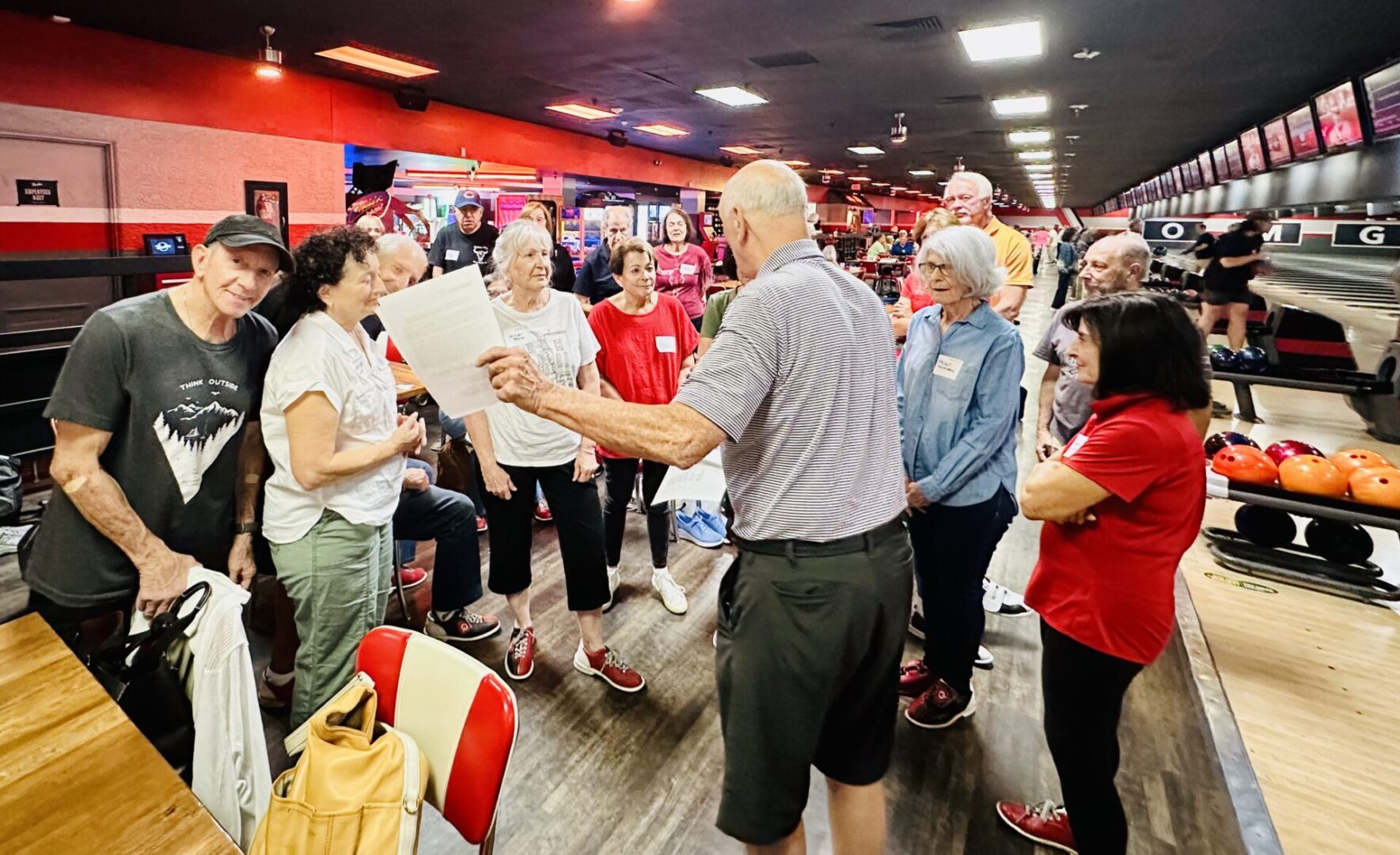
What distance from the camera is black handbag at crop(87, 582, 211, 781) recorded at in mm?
1485

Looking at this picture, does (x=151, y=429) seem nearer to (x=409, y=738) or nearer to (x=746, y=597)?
(x=409, y=738)

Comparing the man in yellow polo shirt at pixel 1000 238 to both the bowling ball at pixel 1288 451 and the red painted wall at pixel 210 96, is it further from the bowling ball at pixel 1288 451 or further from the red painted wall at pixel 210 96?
the red painted wall at pixel 210 96

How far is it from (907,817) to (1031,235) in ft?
139

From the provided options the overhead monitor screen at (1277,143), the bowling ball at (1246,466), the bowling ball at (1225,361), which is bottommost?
the bowling ball at (1246,466)

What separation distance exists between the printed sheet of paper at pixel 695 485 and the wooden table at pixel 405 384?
4.23 ft

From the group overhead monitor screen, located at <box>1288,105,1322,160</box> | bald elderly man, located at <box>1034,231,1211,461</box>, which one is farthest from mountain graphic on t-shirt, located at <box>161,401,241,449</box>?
overhead monitor screen, located at <box>1288,105,1322,160</box>

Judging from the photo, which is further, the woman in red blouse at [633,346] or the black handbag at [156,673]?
the woman in red blouse at [633,346]

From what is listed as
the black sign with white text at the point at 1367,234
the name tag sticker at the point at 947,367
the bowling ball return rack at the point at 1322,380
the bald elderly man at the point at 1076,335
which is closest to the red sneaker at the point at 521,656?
the name tag sticker at the point at 947,367

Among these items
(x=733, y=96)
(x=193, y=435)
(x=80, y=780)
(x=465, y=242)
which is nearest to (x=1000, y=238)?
(x=193, y=435)

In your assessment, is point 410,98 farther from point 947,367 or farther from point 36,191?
point 947,367

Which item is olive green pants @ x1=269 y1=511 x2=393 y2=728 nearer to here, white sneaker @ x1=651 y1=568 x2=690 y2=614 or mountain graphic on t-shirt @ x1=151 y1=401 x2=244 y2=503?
mountain graphic on t-shirt @ x1=151 y1=401 x2=244 y2=503

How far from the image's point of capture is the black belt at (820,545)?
1367 mm

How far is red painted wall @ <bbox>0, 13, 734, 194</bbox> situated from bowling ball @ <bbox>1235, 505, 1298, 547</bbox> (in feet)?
27.4

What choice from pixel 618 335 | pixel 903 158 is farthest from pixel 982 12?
pixel 903 158
